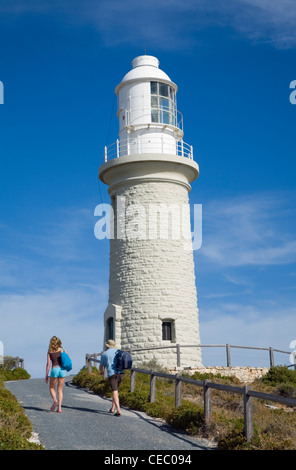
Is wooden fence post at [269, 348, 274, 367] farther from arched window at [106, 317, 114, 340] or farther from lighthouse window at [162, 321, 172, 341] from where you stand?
arched window at [106, 317, 114, 340]

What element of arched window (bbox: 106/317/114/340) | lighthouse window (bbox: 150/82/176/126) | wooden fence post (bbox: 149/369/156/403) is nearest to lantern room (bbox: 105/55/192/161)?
lighthouse window (bbox: 150/82/176/126)

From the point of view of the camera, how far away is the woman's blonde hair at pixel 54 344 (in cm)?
1310

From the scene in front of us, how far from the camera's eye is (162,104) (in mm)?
25781

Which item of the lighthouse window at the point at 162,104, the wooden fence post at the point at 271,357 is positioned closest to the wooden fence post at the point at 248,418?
the wooden fence post at the point at 271,357

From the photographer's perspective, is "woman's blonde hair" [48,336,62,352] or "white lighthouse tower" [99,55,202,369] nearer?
"woman's blonde hair" [48,336,62,352]

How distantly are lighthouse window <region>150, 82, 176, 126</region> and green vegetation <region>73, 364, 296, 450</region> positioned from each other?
409 inches

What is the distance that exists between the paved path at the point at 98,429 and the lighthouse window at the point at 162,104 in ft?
45.0

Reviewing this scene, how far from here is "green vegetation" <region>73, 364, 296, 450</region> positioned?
10.2 metres

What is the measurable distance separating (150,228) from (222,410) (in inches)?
437

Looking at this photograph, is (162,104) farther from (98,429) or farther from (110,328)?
(98,429)

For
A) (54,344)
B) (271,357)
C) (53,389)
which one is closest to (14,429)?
(54,344)
